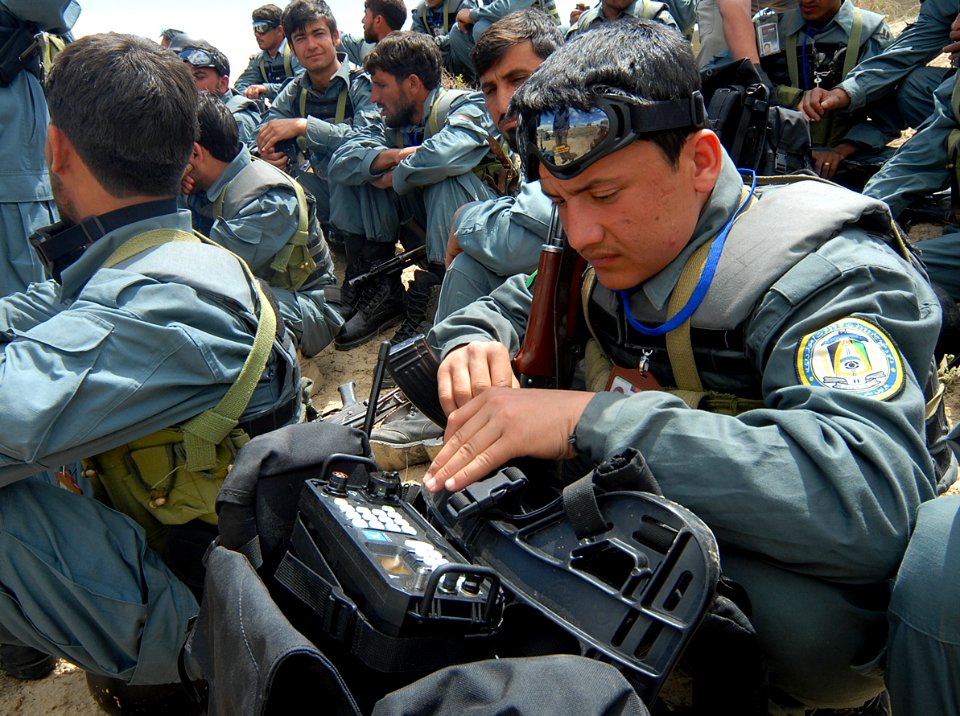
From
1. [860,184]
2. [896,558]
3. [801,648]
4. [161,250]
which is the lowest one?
[860,184]

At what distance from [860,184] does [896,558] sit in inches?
180

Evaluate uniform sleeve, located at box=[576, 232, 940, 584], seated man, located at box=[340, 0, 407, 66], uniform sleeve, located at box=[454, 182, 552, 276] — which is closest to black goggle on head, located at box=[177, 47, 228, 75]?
seated man, located at box=[340, 0, 407, 66]

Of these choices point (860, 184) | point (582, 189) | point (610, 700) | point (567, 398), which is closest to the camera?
point (610, 700)

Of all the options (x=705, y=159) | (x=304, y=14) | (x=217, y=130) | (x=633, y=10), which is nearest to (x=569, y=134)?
(x=705, y=159)

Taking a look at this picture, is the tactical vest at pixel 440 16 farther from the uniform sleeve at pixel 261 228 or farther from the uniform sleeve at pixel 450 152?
the uniform sleeve at pixel 261 228

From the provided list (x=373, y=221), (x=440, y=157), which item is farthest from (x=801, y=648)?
(x=373, y=221)

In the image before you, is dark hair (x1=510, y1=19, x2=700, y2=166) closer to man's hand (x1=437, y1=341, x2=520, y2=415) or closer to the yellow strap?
the yellow strap

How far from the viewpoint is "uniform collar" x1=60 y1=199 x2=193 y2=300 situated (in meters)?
2.26

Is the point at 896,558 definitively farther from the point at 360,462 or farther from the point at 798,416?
the point at 360,462

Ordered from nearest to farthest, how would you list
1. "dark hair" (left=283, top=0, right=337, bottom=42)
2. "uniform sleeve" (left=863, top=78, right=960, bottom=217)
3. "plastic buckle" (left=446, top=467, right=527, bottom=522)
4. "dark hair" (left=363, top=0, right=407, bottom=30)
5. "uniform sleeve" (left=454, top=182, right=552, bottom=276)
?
"plastic buckle" (left=446, top=467, right=527, bottom=522)
"uniform sleeve" (left=454, top=182, right=552, bottom=276)
"uniform sleeve" (left=863, top=78, right=960, bottom=217)
"dark hair" (left=283, top=0, right=337, bottom=42)
"dark hair" (left=363, top=0, right=407, bottom=30)

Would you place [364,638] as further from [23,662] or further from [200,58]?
[200,58]

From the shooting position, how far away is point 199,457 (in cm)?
221

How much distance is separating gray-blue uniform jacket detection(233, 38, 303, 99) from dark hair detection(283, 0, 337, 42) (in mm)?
2691

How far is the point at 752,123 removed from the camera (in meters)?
3.09
